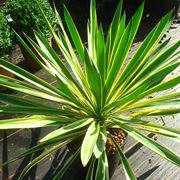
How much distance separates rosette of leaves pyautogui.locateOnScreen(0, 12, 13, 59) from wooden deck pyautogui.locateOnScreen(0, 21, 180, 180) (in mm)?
690

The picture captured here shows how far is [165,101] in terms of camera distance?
163 cm

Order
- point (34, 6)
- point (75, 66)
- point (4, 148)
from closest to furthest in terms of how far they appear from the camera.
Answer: point (75, 66), point (4, 148), point (34, 6)

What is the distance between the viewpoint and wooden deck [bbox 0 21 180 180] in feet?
6.65

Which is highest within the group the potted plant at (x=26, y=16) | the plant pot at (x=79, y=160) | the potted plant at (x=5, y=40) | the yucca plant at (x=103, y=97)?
the potted plant at (x=26, y=16)

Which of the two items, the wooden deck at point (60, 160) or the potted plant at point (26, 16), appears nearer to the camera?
the wooden deck at point (60, 160)

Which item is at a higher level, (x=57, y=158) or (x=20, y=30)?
(x=20, y=30)

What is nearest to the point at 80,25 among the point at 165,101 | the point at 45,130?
the point at 45,130

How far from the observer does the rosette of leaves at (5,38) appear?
257 cm

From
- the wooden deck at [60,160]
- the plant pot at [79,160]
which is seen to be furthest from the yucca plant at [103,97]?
the wooden deck at [60,160]

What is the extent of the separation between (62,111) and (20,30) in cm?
130

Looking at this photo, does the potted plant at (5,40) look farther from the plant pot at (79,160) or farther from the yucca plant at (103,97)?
the plant pot at (79,160)

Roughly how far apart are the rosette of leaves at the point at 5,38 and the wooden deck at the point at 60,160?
690mm

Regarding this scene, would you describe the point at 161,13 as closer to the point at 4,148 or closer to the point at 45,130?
the point at 45,130

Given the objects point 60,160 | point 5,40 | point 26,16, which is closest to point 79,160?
point 60,160
